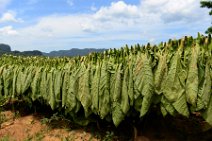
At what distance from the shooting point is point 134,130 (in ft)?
20.4

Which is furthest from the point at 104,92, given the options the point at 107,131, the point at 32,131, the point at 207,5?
the point at 207,5

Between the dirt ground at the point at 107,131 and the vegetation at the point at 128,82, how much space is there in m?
0.25

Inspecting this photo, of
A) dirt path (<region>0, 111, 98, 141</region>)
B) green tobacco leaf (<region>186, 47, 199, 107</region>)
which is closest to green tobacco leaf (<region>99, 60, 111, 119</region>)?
dirt path (<region>0, 111, 98, 141</region>)

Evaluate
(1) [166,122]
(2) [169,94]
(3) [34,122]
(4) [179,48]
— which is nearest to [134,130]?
(1) [166,122]

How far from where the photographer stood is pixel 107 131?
6.53 meters

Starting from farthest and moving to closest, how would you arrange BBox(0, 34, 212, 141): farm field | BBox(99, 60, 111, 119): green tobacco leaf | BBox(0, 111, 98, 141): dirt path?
BBox(0, 111, 98, 141): dirt path, BBox(99, 60, 111, 119): green tobacco leaf, BBox(0, 34, 212, 141): farm field

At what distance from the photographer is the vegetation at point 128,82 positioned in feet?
16.5

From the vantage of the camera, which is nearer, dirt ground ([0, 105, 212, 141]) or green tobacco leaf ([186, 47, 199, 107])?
green tobacco leaf ([186, 47, 199, 107])

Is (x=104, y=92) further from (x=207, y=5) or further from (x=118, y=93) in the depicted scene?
(x=207, y=5)

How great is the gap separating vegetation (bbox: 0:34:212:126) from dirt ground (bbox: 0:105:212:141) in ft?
0.82

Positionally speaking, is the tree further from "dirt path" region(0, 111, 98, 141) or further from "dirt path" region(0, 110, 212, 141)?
"dirt path" region(0, 111, 98, 141)

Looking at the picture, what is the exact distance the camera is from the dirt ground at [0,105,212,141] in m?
6.20

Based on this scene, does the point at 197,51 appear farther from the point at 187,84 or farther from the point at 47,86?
the point at 47,86

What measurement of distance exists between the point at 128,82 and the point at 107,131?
3.98ft
